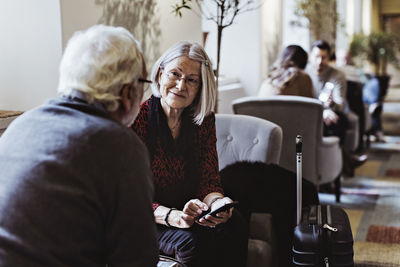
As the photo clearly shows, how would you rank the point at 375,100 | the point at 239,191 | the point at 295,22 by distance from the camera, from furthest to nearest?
the point at 375,100 < the point at 295,22 < the point at 239,191

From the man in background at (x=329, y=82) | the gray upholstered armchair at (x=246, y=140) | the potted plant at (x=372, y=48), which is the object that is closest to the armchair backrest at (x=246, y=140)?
the gray upholstered armchair at (x=246, y=140)

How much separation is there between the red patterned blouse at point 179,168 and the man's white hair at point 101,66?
35.9 inches

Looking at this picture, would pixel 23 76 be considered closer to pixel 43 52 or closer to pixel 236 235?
pixel 43 52

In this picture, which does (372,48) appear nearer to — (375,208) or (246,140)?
(375,208)

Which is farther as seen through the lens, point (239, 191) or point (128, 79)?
point (239, 191)

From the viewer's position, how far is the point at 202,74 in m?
2.39

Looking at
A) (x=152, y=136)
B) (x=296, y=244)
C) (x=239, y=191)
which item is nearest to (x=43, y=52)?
(x=152, y=136)

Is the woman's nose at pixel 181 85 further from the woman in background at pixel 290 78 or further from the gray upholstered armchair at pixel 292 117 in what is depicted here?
the woman in background at pixel 290 78

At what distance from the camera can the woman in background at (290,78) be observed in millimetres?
4504

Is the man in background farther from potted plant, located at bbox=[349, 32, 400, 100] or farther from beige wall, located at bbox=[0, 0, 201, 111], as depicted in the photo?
potted plant, located at bbox=[349, 32, 400, 100]

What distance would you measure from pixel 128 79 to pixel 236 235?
1.11 meters

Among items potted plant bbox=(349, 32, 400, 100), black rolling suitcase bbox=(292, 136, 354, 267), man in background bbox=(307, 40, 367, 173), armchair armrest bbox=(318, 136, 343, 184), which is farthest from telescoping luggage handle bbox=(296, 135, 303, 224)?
potted plant bbox=(349, 32, 400, 100)

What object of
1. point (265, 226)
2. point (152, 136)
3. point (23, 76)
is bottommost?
point (265, 226)

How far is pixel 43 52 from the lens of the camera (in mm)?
2605
